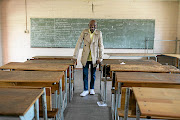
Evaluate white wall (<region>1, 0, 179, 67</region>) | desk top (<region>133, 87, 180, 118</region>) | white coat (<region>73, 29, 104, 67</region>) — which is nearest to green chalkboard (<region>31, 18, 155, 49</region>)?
white wall (<region>1, 0, 179, 67</region>)

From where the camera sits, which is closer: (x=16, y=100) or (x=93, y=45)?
(x=16, y=100)

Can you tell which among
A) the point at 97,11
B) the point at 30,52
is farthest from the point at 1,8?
the point at 97,11

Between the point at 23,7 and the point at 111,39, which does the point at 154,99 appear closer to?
the point at 111,39

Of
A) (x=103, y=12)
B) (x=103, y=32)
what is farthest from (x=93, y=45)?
(x=103, y=12)

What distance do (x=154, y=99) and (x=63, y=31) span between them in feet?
17.4

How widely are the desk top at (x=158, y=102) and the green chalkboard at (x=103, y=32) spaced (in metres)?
4.87

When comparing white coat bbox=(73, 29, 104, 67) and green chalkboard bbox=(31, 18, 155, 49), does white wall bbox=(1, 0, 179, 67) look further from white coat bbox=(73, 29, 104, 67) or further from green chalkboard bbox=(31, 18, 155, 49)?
white coat bbox=(73, 29, 104, 67)

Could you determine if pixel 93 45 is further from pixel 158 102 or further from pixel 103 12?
pixel 103 12

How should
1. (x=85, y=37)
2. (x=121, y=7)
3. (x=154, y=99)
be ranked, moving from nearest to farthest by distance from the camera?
(x=154, y=99) < (x=85, y=37) < (x=121, y=7)

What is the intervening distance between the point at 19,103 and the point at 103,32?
17.2ft

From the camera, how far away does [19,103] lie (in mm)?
1168

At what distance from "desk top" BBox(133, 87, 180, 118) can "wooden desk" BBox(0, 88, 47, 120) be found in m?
0.71

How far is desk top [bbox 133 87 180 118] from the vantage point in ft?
3.30

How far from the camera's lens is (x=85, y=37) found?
11.1 ft
